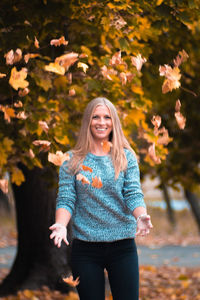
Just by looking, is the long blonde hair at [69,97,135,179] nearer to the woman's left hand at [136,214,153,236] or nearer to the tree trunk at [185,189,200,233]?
the woman's left hand at [136,214,153,236]

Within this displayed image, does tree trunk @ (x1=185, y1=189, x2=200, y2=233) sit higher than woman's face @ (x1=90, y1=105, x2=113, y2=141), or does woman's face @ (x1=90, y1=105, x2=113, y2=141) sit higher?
woman's face @ (x1=90, y1=105, x2=113, y2=141)

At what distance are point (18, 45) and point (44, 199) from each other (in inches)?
121

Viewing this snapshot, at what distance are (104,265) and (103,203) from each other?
1.26ft

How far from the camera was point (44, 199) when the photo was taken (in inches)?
261

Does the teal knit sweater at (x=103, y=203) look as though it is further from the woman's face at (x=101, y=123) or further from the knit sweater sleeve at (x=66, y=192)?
the woman's face at (x=101, y=123)

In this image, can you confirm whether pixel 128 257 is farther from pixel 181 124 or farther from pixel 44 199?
pixel 44 199

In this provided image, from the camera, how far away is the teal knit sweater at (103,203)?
9.34 ft

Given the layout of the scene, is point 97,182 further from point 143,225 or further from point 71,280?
point 71,280

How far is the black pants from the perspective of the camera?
2820mm

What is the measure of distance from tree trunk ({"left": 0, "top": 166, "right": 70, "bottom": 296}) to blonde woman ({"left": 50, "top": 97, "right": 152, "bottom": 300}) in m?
3.49

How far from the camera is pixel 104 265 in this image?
9.48ft

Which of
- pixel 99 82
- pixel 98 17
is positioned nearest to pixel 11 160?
pixel 99 82

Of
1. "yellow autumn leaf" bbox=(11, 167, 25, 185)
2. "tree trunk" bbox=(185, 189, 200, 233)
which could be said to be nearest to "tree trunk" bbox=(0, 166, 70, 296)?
"yellow autumn leaf" bbox=(11, 167, 25, 185)

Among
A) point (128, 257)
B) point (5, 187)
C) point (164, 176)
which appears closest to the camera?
point (128, 257)
